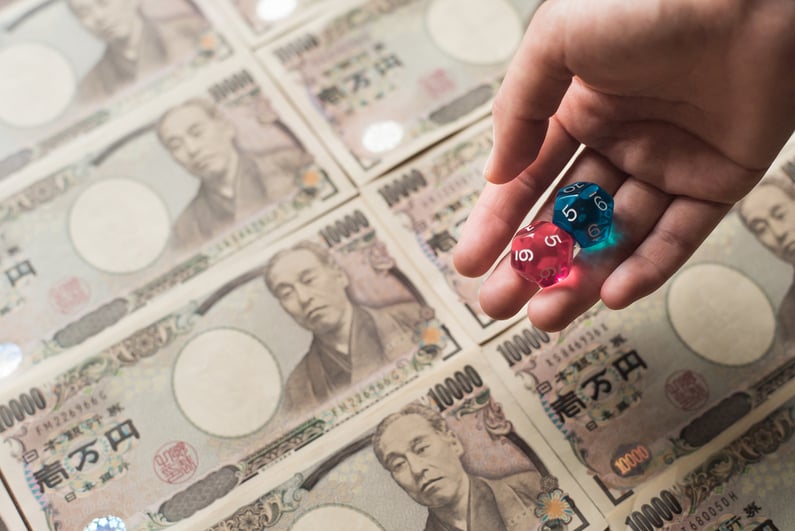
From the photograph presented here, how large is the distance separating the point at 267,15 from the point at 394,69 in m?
0.19

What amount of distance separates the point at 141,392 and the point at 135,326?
0.08 meters

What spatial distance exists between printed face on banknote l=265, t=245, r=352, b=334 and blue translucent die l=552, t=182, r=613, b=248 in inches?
10.5

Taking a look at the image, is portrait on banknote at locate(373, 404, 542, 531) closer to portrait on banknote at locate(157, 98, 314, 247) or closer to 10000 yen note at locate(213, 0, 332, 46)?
portrait on banknote at locate(157, 98, 314, 247)

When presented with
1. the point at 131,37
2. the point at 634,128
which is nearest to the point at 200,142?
the point at 131,37

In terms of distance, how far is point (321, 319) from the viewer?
0.85 metres

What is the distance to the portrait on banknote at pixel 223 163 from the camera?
0.91m

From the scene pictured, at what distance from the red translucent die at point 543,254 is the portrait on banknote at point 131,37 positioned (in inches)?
21.8

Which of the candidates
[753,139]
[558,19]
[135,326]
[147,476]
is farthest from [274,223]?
[753,139]

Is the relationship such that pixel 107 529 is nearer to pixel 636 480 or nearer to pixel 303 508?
pixel 303 508

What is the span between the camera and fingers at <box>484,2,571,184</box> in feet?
2.15

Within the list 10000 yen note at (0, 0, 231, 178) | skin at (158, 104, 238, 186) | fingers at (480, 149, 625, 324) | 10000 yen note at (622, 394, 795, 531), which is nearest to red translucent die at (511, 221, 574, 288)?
fingers at (480, 149, 625, 324)

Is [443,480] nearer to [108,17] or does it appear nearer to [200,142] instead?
[200,142]

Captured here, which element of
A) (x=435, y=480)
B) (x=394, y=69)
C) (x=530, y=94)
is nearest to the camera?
(x=530, y=94)

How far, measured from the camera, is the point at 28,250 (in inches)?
35.7
